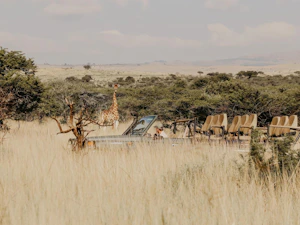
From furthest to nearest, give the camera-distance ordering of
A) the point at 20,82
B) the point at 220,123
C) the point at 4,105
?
the point at 20,82, the point at 4,105, the point at 220,123

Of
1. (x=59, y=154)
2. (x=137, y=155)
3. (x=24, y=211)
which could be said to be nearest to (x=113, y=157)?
(x=137, y=155)

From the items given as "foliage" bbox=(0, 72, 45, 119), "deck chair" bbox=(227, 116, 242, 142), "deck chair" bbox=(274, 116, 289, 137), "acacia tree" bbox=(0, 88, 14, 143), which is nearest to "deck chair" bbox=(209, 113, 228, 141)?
"deck chair" bbox=(227, 116, 242, 142)

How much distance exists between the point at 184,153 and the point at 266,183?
2.61 meters

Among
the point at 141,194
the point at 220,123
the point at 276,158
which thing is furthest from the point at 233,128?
the point at 141,194

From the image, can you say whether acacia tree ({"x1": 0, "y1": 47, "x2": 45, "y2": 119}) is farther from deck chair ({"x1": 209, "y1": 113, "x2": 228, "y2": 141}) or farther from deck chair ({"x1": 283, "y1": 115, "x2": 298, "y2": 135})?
deck chair ({"x1": 283, "y1": 115, "x2": 298, "y2": 135})

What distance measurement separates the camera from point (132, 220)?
13.5ft

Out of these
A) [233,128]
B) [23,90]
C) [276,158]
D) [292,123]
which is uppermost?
[23,90]

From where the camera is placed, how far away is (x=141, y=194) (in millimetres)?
5047

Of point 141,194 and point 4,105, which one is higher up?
point 4,105

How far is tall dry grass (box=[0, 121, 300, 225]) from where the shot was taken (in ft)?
13.9

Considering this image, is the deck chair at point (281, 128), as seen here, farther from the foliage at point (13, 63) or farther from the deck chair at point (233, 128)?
the foliage at point (13, 63)

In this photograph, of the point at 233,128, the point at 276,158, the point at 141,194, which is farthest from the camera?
the point at 233,128

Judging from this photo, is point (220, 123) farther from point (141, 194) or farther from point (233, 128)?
point (141, 194)

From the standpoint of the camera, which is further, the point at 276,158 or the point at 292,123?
the point at 292,123
